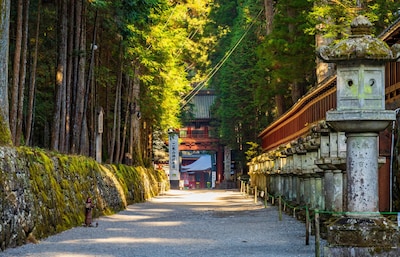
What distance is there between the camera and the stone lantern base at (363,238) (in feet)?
39.2

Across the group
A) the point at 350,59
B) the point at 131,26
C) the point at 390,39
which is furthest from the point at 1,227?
the point at 131,26

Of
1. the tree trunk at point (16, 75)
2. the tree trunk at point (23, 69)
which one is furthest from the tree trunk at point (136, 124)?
the tree trunk at point (16, 75)

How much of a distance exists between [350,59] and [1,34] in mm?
9174

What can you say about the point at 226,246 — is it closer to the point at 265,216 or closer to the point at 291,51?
the point at 265,216

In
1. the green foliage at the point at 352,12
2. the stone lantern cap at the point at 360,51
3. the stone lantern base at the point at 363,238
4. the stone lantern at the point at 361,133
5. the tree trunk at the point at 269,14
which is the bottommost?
the stone lantern base at the point at 363,238

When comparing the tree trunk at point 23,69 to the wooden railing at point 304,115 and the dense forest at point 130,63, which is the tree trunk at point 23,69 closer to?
the dense forest at point 130,63

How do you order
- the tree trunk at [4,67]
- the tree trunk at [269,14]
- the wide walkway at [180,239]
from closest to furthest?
the wide walkway at [180,239]
the tree trunk at [4,67]
the tree trunk at [269,14]

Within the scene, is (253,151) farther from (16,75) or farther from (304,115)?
(16,75)

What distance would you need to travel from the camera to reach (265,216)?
27.3 meters

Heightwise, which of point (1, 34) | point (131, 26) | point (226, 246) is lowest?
point (226, 246)

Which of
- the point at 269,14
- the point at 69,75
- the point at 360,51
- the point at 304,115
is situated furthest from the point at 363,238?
the point at 269,14

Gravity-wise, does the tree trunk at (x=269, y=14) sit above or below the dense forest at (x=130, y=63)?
above

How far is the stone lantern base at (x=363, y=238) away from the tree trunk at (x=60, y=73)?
49.5 ft

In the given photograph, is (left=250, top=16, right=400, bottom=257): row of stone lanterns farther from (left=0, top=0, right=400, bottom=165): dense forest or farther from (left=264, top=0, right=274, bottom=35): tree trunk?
(left=264, top=0, right=274, bottom=35): tree trunk
